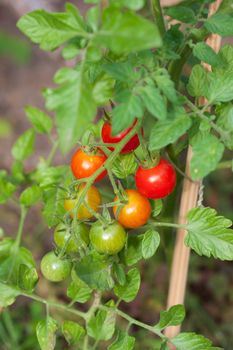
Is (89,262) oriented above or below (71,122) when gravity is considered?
below

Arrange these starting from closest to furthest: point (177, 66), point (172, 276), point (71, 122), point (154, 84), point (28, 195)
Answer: point (71, 122), point (154, 84), point (177, 66), point (28, 195), point (172, 276)

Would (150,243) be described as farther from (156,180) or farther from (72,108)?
(72,108)

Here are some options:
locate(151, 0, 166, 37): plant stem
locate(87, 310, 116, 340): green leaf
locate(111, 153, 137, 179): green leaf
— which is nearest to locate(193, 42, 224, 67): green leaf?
locate(151, 0, 166, 37): plant stem

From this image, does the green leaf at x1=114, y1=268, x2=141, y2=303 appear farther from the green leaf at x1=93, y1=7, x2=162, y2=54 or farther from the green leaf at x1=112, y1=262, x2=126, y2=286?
the green leaf at x1=93, y1=7, x2=162, y2=54

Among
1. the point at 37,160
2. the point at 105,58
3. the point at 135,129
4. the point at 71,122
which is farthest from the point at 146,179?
the point at 37,160

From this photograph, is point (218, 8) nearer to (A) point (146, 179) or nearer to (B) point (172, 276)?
(A) point (146, 179)

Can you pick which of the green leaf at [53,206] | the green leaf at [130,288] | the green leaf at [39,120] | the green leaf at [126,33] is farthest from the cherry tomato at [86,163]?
the green leaf at [39,120]
